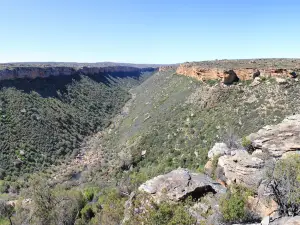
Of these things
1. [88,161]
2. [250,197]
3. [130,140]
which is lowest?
[88,161]

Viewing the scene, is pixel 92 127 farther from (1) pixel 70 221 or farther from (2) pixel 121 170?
(1) pixel 70 221

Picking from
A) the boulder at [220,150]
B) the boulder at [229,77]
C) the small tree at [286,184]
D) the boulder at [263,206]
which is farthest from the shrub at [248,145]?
the boulder at [229,77]

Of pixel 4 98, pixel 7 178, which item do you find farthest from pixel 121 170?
pixel 4 98

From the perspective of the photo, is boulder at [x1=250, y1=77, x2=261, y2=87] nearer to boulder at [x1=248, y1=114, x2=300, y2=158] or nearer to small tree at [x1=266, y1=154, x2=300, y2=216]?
boulder at [x1=248, y1=114, x2=300, y2=158]

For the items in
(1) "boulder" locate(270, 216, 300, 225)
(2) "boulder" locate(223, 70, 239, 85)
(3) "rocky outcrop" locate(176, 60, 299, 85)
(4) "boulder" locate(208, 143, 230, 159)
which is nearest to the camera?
(1) "boulder" locate(270, 216, 300, 225)

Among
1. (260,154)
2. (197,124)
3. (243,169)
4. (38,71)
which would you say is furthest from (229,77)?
(38,71)

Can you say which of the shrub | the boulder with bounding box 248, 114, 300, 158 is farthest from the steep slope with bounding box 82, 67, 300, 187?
the boulder with bounding box 248, 114, 300, 158
